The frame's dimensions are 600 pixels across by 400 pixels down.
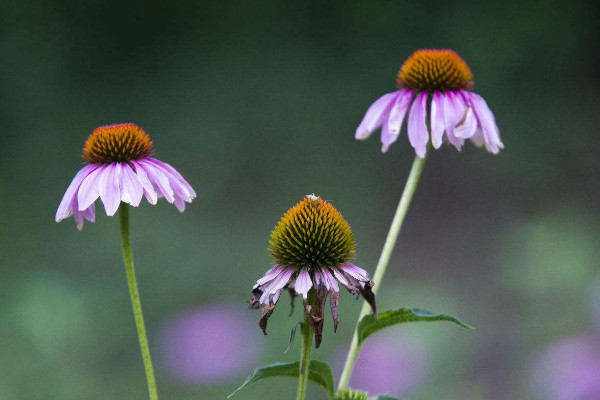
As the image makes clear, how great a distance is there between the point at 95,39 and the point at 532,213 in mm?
1667

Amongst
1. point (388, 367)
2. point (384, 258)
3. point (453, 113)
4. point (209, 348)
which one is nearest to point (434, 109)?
point (453, 113)

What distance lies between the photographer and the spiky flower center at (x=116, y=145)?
81cm

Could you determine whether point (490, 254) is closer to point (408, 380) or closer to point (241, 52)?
point (408, 380)

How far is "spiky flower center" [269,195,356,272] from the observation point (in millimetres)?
700

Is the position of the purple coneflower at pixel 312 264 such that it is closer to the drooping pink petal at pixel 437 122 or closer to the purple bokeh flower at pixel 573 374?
the drooping pink petal at pixel 437 122

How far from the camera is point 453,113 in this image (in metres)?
0.90

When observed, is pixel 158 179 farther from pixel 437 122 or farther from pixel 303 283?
pixel 437 122

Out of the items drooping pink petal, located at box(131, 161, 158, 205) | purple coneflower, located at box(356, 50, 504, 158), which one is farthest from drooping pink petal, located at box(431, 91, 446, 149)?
drooping pink petal, located at box(131, 161, 158, 205)

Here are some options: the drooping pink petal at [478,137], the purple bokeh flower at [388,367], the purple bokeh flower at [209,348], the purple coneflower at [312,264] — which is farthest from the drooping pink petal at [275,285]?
the purple bokeh flower at [209,348]

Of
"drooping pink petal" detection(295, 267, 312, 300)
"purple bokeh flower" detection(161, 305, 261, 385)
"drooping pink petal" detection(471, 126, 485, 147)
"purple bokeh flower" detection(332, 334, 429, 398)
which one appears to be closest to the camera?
"drooping pink petal" detection(295, 267, 312, 300)

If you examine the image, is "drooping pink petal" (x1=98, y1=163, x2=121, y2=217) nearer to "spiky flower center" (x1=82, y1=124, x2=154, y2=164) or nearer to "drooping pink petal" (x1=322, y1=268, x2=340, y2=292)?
"spiky flower center" (x1=82, y1=124, x2=154, y2=164)

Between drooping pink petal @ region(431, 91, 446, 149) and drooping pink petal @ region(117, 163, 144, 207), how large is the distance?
Answer: 298 mm

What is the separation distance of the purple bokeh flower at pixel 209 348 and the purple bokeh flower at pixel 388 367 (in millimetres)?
215

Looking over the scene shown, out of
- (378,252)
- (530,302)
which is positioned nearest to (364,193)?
(378,252)
